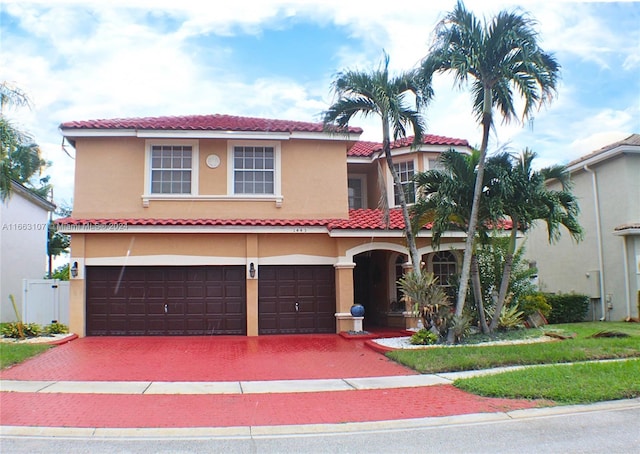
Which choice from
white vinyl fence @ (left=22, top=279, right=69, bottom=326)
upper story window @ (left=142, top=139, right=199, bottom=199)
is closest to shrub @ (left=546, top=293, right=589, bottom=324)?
upper story window @ (left=142, top=139, right=199, bottom=199)

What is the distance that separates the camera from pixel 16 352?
11.7m

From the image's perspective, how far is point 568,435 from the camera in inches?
259

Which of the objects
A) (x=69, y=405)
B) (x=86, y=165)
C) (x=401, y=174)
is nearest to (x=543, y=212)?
(x=401, y=174)

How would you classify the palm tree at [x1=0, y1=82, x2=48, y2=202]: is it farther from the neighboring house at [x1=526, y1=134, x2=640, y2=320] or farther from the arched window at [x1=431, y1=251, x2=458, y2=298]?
the neighboring house at [x1=526, y1=134, x2=640, y2=320]

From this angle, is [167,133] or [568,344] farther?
[167,133]

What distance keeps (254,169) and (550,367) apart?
10.5 meters

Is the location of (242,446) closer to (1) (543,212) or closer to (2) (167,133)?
(1) (543,212)

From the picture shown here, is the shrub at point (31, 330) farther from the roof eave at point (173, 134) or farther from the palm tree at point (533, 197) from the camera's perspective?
the palm tree at point (533, 197)

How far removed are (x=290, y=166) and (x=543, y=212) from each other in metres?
7.68

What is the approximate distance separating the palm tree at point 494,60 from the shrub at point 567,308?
796cm

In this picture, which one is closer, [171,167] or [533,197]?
[533,197]

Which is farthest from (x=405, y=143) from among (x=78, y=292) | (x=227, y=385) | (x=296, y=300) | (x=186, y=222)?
(x=227, y=385)

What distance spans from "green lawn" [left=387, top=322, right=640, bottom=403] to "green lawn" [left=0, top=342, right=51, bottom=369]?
7926mm

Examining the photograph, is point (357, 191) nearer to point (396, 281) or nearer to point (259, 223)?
point (396, 281)
